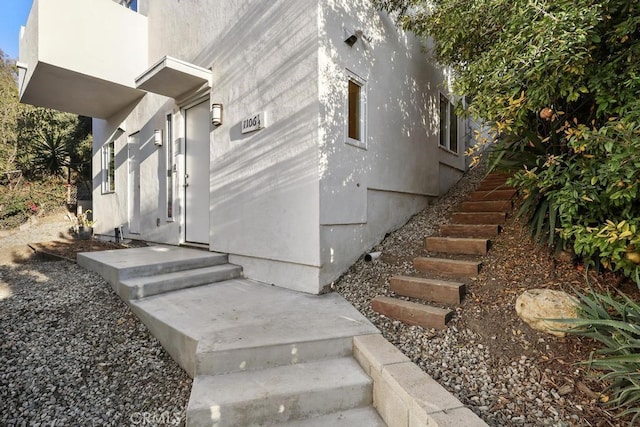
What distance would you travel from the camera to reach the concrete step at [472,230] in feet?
14.2

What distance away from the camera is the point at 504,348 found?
2.57 metres

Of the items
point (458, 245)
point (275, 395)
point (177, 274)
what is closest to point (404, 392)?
Answer: point (275, 395)

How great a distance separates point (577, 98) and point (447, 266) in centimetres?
203

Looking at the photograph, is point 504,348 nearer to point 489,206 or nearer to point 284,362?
point 284,362

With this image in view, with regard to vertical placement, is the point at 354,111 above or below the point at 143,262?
above

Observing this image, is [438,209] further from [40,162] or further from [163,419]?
[40,162]

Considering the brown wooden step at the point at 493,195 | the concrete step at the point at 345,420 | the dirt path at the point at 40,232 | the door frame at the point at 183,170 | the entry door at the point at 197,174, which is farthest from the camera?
the dirt path at the point at 40,232

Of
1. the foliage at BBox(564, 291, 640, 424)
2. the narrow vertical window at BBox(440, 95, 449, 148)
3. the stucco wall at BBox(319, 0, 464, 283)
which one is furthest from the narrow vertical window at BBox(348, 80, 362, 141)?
the narrow vertical window at BBox(440, 95, 449, 148)

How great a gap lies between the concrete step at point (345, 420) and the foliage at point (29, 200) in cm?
1450

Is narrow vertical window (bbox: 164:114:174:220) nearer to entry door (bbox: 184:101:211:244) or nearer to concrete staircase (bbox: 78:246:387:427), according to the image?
entry door (bbox: 184:101:211:244)

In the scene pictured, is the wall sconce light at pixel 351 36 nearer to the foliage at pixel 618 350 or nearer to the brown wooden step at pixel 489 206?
the brown wooden step at pixel 489 206

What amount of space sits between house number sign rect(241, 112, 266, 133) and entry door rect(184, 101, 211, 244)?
3.92ft

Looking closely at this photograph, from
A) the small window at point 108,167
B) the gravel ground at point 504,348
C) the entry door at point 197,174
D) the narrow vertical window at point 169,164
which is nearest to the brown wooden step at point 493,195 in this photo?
the gravel ground at point 504,348

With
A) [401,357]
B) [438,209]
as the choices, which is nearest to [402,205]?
[438,209]
